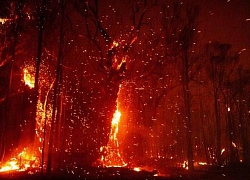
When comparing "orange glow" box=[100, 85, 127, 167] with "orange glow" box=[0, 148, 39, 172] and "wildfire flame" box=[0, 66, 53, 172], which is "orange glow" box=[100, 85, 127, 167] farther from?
"orange glow" box=[0, 148, 39, 172]

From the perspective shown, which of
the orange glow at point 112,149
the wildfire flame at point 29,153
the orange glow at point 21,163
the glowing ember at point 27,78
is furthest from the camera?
the glowing ember at point 27,78

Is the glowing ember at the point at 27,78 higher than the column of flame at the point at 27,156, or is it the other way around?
the glowing ember at the point at 27,78

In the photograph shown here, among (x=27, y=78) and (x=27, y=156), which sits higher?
(x=27, y=78)

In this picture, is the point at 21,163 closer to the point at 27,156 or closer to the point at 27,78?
the point at 27,156

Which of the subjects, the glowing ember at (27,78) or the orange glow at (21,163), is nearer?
the orange glow at (21,163)

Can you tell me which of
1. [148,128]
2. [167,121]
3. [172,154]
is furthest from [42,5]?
[167,121]

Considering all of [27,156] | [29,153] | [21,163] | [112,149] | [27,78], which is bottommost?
[21,163]

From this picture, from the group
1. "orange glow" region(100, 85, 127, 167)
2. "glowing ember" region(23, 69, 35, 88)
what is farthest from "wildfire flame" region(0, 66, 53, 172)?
"orange glow" region(100, 85, 127, 167)

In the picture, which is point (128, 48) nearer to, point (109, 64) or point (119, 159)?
point (109, 64)

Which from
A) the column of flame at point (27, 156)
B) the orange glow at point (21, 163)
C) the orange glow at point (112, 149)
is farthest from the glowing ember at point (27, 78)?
the orange glow at point (112, 149)

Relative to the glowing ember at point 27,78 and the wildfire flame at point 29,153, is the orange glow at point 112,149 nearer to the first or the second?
the wildfire flame at point 29,153

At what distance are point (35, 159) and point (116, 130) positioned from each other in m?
6.00

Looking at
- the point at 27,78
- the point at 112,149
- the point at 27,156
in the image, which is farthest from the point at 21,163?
the point at 27,78

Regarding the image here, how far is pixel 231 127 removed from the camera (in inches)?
1384
